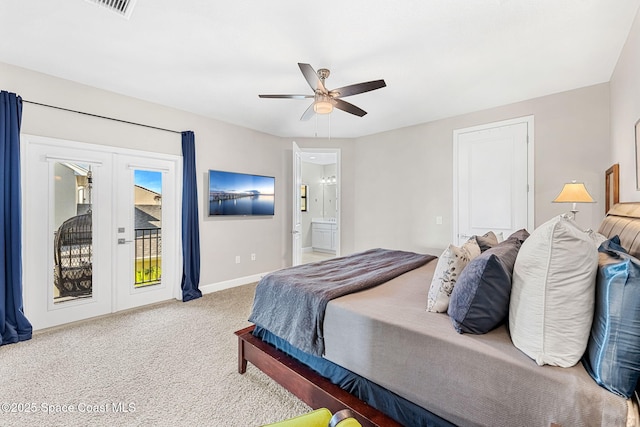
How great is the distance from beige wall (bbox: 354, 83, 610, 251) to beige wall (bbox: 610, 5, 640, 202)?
389mm

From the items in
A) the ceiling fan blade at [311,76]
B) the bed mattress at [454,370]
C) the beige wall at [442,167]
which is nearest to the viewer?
the bed mattress at [454,370]

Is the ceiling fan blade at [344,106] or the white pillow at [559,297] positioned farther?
the ceiling fan blade at [344,106]

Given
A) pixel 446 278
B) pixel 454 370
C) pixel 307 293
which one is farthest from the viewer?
pixel 307 293

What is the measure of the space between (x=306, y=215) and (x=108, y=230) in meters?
5.39

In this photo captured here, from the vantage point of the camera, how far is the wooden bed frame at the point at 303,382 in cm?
138

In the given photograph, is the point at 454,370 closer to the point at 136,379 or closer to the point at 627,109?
the point at 136,379

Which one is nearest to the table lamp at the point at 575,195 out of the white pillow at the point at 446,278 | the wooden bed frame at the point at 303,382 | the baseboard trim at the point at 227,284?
the white pillow at the point at 446,278

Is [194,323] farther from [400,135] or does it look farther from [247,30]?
[400,135]

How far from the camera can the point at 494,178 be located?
378cm

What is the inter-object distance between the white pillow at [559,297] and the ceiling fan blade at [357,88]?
5.91ft

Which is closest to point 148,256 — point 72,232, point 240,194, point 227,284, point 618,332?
point 72,232

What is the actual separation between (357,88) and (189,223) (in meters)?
2.86

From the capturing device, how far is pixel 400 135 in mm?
4715

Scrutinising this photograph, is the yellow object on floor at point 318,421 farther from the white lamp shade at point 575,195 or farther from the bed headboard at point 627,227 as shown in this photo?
the white lamp shade at point 575,195
